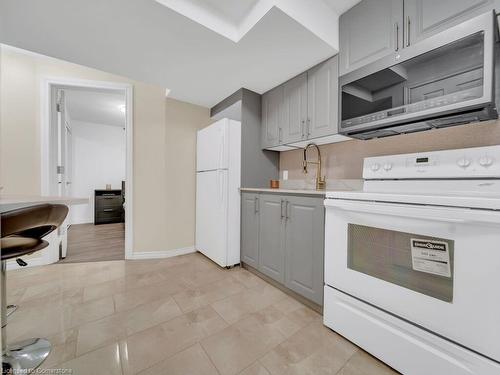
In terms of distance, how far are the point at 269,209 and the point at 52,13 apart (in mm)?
2172

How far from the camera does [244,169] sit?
2541 mm

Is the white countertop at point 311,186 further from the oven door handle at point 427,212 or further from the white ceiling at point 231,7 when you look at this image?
the white ceiling at point 231,7

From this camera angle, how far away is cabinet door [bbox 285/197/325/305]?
1607 millimetres

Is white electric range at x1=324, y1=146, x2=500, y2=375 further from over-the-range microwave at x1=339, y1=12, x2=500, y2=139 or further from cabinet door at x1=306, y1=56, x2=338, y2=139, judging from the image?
cabinet door at x1=306, y1=56, x2=338, y2=139

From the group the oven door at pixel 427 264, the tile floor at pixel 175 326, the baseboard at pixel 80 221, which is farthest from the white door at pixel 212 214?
the baseboard at pixel 80 221

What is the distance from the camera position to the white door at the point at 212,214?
7.95 ft

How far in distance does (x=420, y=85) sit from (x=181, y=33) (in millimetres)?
1698

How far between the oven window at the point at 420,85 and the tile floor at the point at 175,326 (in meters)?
1.53

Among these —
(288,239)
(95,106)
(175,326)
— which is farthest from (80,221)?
(288,239)

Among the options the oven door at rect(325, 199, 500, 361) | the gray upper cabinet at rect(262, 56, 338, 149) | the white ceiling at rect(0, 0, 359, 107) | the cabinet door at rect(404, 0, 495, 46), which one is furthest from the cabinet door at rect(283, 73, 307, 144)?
the oven door at rect(325, 199, 500, 361)

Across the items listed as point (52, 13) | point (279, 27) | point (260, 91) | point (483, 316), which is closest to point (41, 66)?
point (52, 13)

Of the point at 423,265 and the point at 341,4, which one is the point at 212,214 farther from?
the point at 341,4

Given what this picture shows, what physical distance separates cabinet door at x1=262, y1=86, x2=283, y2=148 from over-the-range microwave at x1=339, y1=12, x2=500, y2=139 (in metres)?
0.81

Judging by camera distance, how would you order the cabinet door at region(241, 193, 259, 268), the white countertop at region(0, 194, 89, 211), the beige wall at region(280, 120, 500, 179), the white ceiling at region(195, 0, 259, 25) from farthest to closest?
1. the cabinet door at region(241, 193, 259, 268)
2. the white ceiling at region(195, 0, 259, 25)
3. the beige wall at region(280, 120, 500, 179)
4. the white countertop at region(0, 194, 89, 211)
